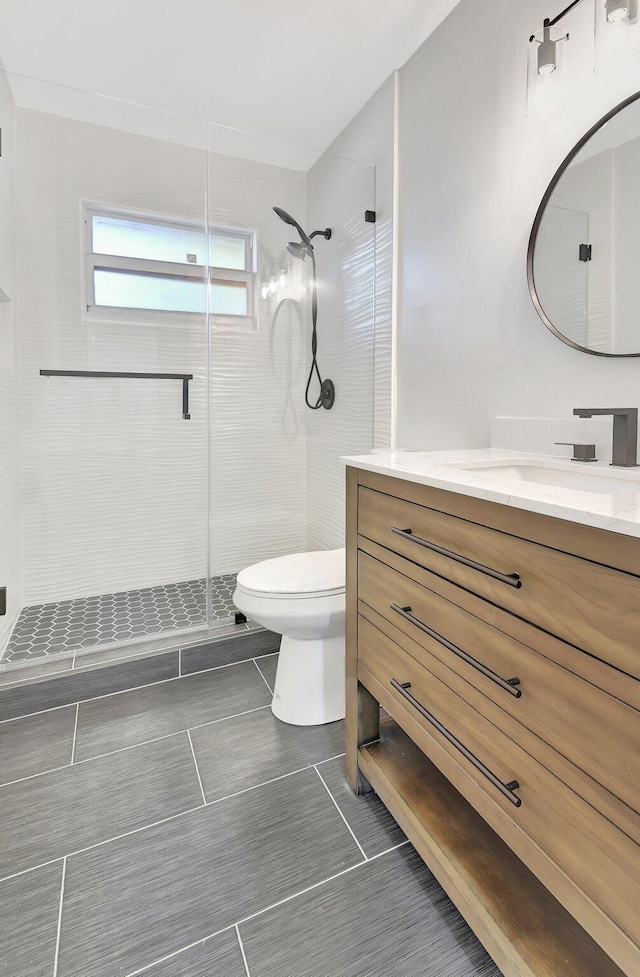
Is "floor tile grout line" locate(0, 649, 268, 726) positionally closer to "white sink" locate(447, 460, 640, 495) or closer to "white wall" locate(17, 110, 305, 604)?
"white wall" locate(17, 110, 305, 604)

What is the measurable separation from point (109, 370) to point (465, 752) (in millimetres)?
2266

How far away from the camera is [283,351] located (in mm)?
2459

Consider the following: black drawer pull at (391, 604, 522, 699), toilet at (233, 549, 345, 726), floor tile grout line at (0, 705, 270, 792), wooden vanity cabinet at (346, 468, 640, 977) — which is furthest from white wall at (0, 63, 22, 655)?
black drawer pull at (391, 604, 522, 699)

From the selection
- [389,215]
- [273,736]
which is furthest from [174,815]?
[389,215]

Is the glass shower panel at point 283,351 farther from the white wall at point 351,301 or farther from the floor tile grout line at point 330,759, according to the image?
the floor tile grout line at point 330,759

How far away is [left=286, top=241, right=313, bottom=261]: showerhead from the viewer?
2.44 meters

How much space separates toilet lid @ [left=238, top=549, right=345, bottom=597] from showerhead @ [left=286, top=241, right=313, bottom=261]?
1490mm

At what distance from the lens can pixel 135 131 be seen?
7.73 feet

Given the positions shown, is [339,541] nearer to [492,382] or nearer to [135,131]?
[492,382]

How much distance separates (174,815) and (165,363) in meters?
1.98

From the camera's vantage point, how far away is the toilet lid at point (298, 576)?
159 cm

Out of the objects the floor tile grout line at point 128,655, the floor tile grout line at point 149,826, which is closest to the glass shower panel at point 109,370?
the floor tile grout line at point 128,655

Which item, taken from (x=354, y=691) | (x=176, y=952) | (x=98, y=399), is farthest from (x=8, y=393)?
(x=176, y=952)

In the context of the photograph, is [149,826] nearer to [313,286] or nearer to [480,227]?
[480,227]
